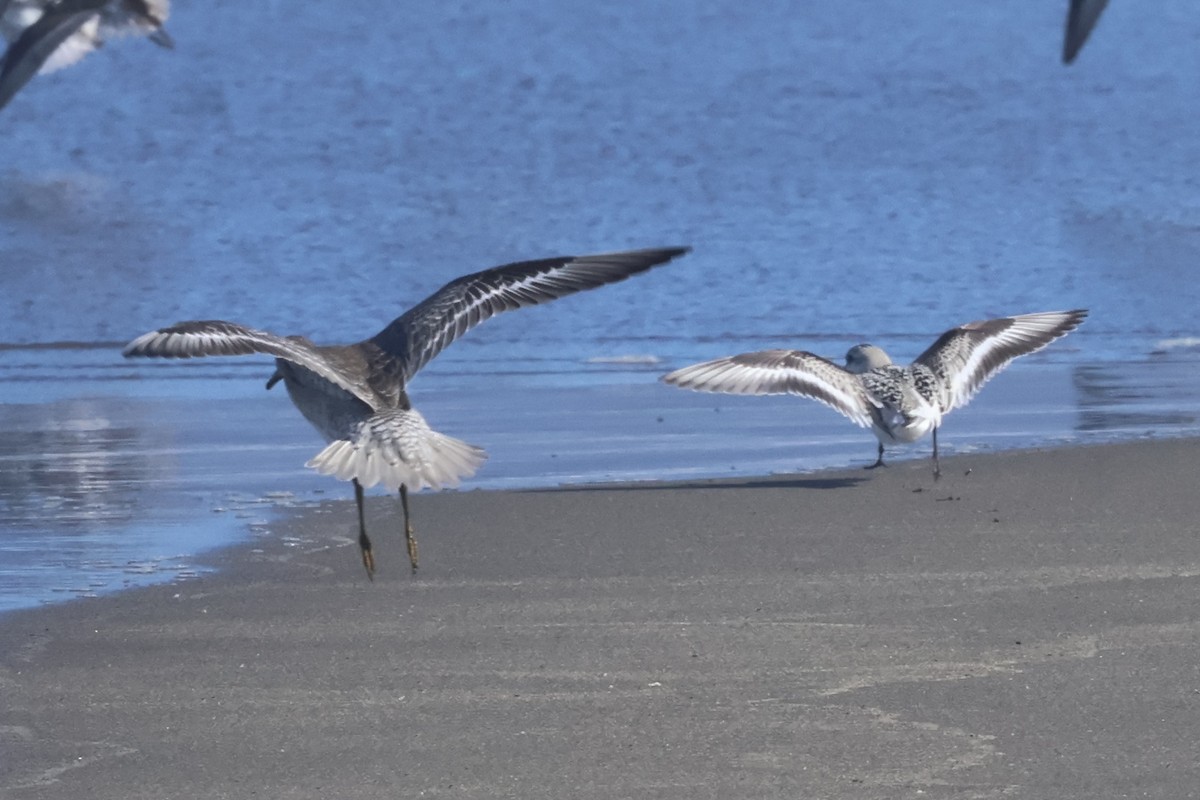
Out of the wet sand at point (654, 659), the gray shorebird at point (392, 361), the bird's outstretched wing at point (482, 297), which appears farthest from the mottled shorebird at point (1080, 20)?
the bird's outstretched wing at point (482, 297)

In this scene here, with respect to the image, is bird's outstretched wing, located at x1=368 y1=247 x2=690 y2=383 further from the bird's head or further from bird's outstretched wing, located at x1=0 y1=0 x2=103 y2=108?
the bird's head

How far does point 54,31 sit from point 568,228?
12.9 meters

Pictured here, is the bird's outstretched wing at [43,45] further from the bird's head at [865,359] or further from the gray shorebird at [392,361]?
the bird's head at [865,359]

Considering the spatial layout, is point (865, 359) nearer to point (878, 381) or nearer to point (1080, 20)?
point (878, 381)

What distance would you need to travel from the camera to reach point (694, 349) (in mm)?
12273

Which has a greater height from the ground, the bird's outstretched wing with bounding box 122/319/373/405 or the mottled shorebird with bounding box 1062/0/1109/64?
the mottled shorebird with bounding box 1062/0/1109/64

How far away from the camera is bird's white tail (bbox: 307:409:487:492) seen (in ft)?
18.6

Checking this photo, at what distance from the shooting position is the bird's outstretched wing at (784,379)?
321 inches

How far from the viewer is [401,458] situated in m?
5.74

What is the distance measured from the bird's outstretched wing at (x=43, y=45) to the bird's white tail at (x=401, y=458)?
2.00m

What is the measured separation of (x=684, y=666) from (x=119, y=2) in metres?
2.32

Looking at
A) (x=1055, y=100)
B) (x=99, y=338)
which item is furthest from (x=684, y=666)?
(x=1055, y=100)

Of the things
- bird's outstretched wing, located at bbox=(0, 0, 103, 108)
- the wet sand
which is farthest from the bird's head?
bird's outstretched wing, located at bbox=(0, 0, 103, 108)

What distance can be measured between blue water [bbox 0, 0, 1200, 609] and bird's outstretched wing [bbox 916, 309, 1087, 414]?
0.32 metres
